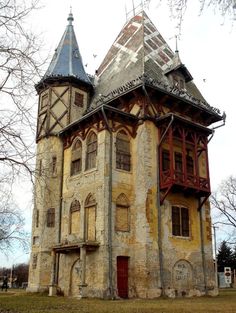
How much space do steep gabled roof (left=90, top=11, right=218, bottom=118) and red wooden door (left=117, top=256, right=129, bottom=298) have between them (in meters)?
10.2

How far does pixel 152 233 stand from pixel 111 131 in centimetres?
643

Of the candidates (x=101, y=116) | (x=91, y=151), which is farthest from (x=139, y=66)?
(x=91, y=151)

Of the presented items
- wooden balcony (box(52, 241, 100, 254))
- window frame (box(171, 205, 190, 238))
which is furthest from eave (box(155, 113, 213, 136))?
wooden balcony (box(52, 241, 100, 254))

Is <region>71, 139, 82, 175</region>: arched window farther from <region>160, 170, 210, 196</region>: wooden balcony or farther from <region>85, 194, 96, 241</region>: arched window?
<region>160, 170, 210, 196</region>: wooden balcony

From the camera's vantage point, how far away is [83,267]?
68.7 feet

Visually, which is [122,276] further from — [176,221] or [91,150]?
[91,150]

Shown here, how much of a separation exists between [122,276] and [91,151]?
25.3 feet

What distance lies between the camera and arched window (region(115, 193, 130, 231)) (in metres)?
22.6

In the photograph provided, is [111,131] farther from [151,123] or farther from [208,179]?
[208,179]

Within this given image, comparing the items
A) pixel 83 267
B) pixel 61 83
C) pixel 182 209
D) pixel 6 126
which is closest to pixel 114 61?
pixel 61 83

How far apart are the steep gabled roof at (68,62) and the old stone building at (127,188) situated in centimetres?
27

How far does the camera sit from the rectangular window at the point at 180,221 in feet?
79.1

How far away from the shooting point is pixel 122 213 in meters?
23.0

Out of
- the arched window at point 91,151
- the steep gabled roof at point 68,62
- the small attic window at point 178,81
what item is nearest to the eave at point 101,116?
the arched window at point 91,151
